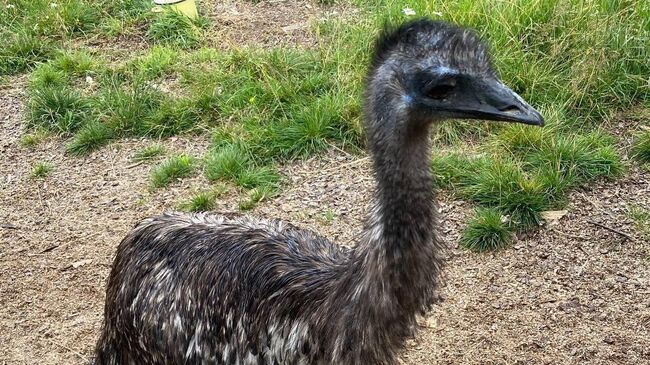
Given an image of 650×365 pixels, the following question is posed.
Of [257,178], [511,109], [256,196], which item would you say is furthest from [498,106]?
[257,178]

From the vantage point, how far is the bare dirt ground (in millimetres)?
3975

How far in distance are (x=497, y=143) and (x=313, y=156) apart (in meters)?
1.02

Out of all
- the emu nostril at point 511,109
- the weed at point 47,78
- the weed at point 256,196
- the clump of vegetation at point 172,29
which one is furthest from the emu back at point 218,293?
the clump of vegetation at point 172,29

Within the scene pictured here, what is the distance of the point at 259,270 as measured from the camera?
10.1 ft

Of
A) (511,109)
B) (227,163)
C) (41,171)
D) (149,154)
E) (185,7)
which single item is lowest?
(41,171)

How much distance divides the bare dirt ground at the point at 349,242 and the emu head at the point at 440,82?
153cm

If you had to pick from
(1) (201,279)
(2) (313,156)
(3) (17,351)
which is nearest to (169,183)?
(2) (313,156)

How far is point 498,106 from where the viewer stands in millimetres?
2674

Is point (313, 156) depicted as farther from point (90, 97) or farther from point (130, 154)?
point (90, 97)

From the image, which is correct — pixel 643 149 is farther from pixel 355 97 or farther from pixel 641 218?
pixel 355 97

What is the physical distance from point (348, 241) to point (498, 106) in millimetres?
2078

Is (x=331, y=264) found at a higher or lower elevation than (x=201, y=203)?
higher

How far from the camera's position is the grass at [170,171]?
5.20m

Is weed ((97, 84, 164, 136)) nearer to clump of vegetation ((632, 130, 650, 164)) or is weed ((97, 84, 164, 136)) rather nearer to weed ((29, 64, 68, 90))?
weed ((29, 64, 68, 90))
